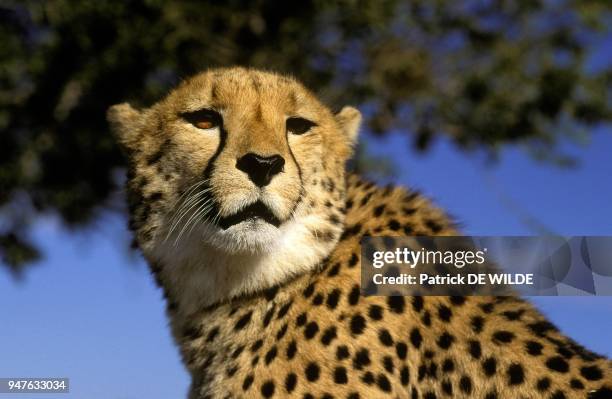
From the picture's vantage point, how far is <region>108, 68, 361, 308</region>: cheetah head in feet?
5.76

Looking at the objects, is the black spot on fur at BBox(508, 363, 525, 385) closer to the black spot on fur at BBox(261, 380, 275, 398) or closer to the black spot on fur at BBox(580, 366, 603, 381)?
the black spot on fur at BBox(580, 366, 603, 381)

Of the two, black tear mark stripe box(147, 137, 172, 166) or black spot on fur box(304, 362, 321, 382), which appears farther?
black tear mark stripe box(147, 137, 172, 166)

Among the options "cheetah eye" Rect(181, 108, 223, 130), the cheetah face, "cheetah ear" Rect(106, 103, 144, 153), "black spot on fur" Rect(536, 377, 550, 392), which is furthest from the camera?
"cheetah ear" Rect(106, 103, 144, 153)

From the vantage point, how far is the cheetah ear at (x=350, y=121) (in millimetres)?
2137

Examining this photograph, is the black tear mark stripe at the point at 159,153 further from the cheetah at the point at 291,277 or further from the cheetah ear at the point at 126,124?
the cheetah ear at the point at 126,124

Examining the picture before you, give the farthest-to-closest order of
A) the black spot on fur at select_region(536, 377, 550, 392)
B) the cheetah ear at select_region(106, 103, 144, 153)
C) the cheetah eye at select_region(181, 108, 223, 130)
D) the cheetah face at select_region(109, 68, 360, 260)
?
the cheetah ear at select_region(106, 103, 144, 153)
the cheetah eye at select_region(181, 108, 223, 130)
the cheetah face at select_region(109, 68, 360, 260)
the black spot on fur at select_region(536, 377, 550, 392)

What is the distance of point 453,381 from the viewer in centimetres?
172

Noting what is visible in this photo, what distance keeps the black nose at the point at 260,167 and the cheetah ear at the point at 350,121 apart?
0.42 meters

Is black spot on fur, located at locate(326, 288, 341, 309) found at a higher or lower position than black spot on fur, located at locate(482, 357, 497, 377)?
higher

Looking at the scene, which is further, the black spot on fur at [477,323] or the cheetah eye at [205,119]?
the cheetah eye at [205,119]

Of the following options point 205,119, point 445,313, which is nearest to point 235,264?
point 205,119

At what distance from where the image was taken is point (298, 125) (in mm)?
1965

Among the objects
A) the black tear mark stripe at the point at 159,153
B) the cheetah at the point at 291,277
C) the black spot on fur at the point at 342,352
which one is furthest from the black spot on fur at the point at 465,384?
the black tear mark stripe at the point at 159,153

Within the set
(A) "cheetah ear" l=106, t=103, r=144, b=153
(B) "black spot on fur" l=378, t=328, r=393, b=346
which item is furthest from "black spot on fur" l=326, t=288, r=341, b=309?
(A) "cheetah ear" l=106, t=103, r=144, b=153
